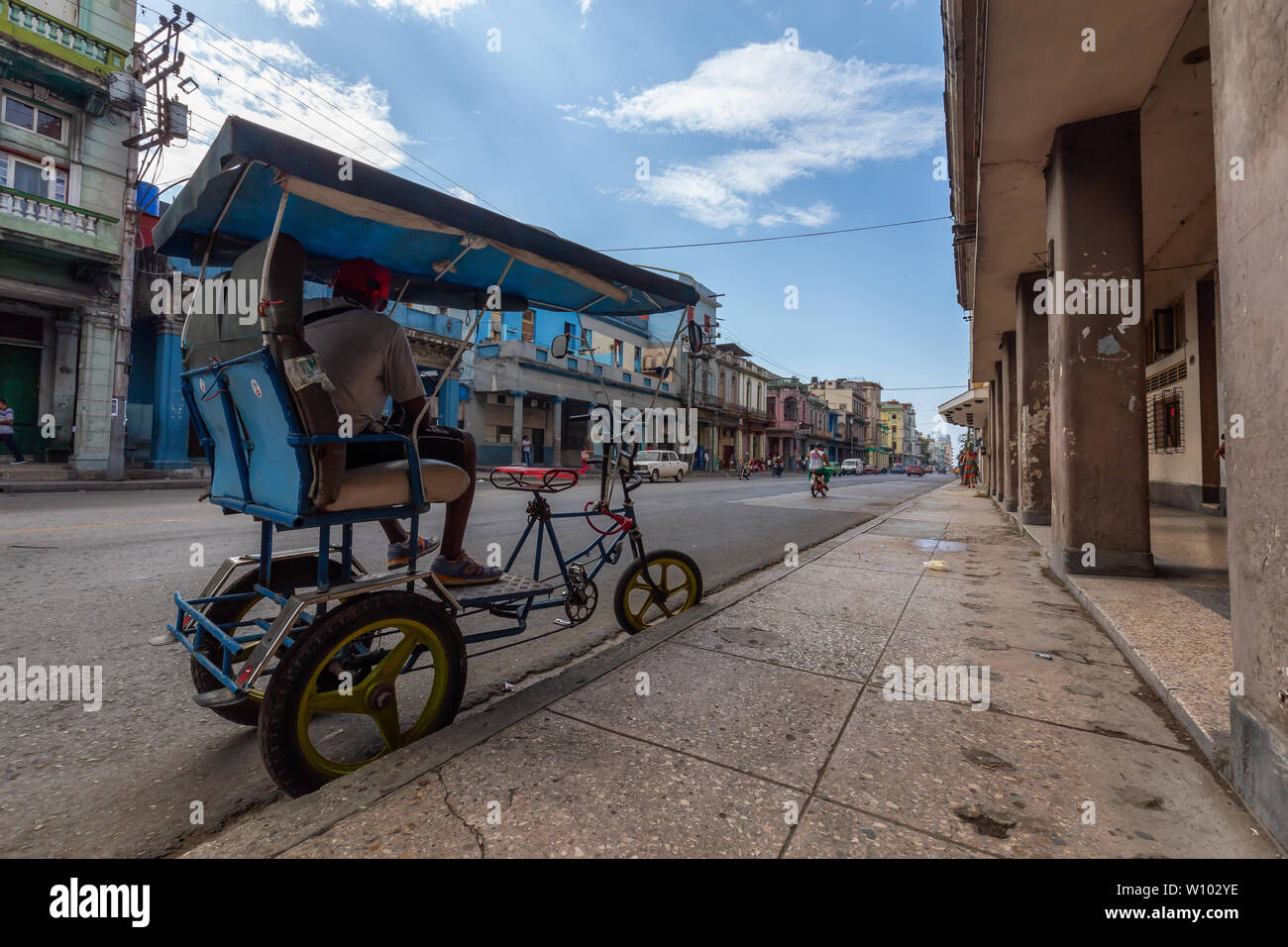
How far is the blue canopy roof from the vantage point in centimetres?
216

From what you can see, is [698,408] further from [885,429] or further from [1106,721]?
[885,429]

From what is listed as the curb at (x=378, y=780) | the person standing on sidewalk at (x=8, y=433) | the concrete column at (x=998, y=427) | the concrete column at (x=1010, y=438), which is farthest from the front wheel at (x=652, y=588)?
the person standing on sidewalk at (x=8, y=433)

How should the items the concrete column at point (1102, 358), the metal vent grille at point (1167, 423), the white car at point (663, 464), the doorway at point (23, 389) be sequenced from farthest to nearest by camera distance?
the white car at point (663, 464) → the doorway at point (23, 389) → the metal vent grille at point (1167, 423) → the concrete column at point (1102, 358)

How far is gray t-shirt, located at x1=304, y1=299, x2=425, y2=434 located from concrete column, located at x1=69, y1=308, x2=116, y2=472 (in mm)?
19519

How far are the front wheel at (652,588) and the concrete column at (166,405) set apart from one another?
2057 cm

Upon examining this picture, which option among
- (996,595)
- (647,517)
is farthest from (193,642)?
(647,517)

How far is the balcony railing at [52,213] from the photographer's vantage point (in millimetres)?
15023

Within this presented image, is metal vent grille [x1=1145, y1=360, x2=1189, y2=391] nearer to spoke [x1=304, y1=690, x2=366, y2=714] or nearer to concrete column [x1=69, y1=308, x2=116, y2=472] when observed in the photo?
spoke [x1=304, y1=690, x2=366, y2=714]

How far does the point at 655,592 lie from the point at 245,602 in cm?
232

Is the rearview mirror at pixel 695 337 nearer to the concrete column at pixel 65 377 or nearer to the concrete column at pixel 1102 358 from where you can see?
the concrete column at pixel 1102 358

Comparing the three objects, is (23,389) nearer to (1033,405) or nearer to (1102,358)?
(1102,358)

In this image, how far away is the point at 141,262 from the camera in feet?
62.4

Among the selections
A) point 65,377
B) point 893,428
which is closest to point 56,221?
point 65,377

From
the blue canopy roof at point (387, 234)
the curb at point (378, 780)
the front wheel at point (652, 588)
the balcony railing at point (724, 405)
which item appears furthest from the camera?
the balcony railing at point (724, 405)
